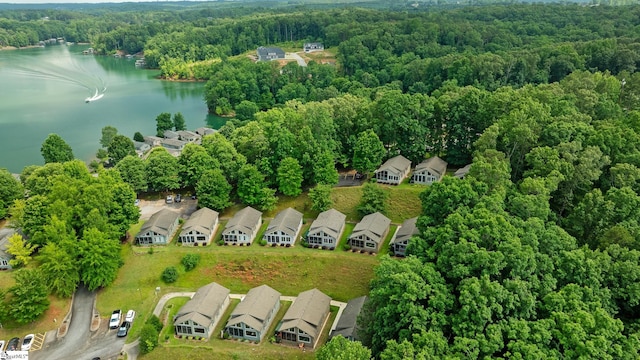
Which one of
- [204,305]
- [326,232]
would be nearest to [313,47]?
[326,232]

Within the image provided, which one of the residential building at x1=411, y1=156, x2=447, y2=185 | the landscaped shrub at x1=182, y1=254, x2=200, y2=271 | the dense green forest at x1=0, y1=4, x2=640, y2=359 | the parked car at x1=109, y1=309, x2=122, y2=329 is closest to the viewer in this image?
the dense green forest at x1=0, y1=4, x2=640, y2=359

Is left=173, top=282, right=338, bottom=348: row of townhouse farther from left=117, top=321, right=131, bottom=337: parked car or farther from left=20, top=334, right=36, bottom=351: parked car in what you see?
left=20, top=334, right=36, bottom=351: parked car

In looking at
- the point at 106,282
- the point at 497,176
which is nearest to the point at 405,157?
the point at 497,176

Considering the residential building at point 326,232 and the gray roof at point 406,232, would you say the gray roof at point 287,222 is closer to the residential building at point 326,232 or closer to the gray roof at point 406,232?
the residential building at point 326,232

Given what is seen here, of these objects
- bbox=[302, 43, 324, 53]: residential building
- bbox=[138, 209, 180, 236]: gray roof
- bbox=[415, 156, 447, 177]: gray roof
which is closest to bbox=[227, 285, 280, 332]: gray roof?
bbox=[138, 209, 180, 236]: gray roof

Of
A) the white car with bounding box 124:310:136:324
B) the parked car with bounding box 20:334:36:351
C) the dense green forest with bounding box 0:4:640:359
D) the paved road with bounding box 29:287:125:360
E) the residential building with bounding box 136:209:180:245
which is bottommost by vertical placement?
the paved road with bounding box 29:287:125:360

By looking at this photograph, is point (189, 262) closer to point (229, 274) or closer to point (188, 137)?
point (229, 274)

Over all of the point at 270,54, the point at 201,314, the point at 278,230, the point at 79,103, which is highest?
the point at 270,54
